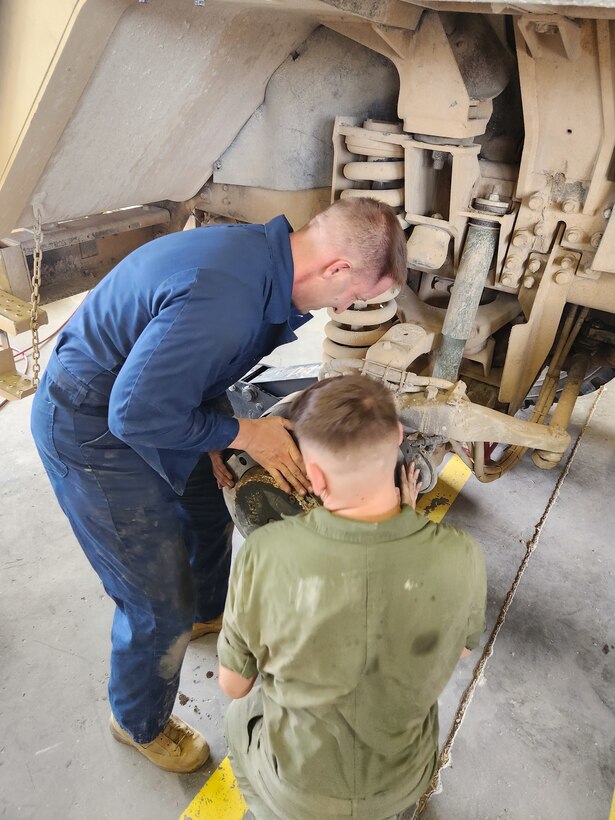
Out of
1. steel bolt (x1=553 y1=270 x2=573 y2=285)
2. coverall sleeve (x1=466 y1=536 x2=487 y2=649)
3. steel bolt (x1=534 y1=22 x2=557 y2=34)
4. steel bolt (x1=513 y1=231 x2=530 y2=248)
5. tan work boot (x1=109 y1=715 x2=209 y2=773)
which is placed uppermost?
steel bolt (x1=534 y1=22 x2=557 y2=34)

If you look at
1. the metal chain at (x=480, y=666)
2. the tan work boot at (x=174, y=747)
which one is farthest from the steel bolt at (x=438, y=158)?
the tan work boot at (x=174, y=747)

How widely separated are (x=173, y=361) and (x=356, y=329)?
1.34 m

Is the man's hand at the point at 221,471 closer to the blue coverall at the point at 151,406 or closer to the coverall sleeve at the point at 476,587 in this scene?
the blue coverall at the point at 151,406

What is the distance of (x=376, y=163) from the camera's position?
228 cm

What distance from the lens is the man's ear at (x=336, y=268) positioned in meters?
1.49

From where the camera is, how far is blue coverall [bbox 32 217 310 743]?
1357 mm

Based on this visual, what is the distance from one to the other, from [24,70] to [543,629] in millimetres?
2865

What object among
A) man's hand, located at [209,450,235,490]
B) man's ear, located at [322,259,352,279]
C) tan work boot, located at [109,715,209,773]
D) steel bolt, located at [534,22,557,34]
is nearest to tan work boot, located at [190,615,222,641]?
tan work boot, located at [109,715,209,773]

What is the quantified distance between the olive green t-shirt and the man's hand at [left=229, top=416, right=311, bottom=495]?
476 mm

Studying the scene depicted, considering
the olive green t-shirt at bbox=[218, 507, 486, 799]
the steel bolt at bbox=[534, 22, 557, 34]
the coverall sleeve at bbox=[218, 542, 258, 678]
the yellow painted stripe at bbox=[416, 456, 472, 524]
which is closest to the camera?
the olive green t-shirt at bbox=[218, 507, 486, 799]

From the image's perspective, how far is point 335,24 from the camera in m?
2.16

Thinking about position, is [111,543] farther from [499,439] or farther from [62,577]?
[499,439]

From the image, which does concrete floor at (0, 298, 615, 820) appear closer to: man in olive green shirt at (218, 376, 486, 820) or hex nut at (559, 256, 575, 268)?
man in olive green shirt at (218, 376, 486, 820)

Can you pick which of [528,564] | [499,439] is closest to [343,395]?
[499,439]
